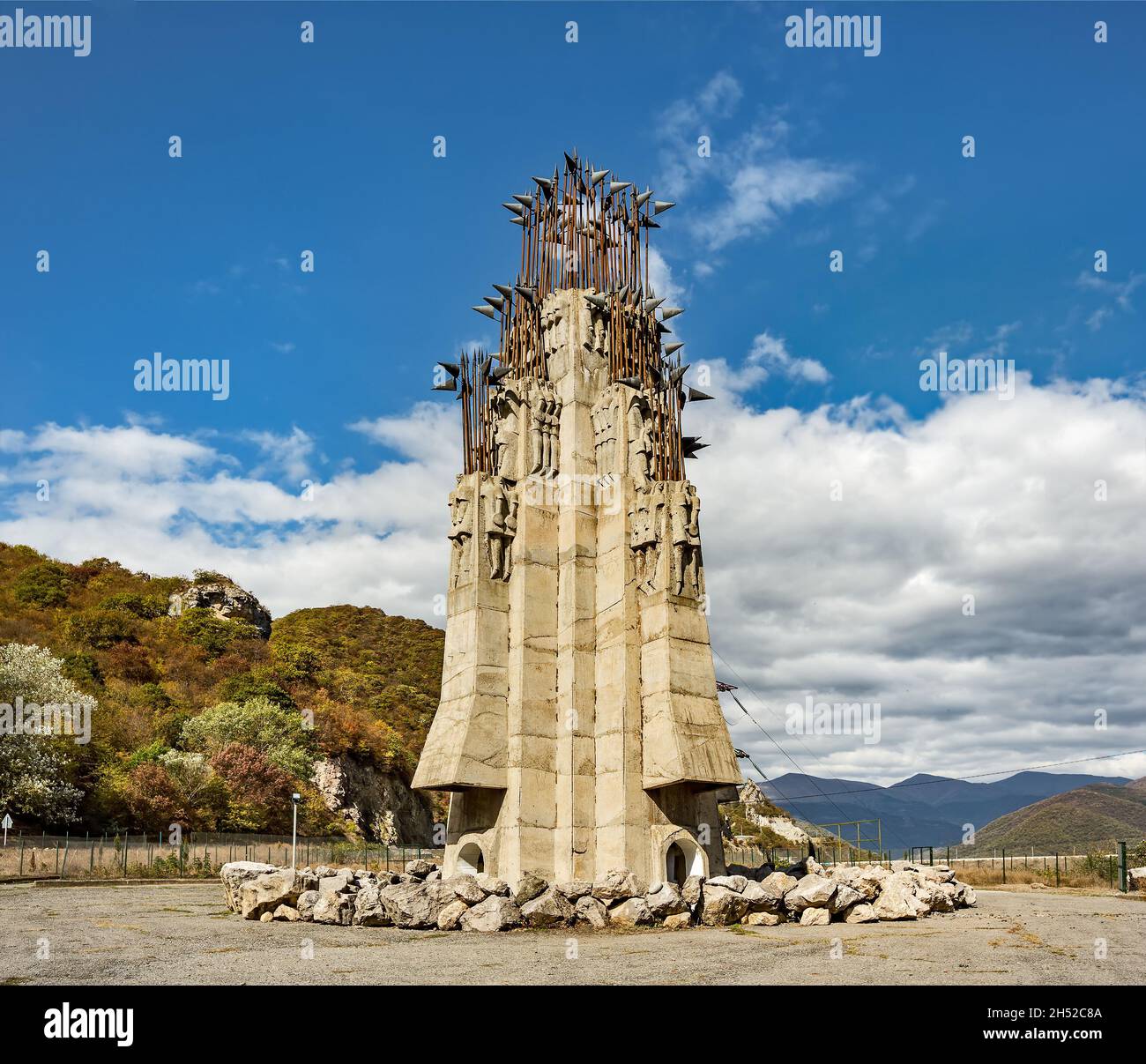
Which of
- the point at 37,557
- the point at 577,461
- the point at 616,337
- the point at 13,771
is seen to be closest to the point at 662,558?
the point at 577,461

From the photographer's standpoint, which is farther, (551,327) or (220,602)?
(220,602)

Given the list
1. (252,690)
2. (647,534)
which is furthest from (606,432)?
(252,690)

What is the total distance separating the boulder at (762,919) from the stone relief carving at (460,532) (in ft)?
40.2

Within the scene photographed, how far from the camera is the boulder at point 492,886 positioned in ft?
77.9

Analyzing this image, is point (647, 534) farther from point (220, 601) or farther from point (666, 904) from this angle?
point (220, 601)

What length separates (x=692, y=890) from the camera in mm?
23406

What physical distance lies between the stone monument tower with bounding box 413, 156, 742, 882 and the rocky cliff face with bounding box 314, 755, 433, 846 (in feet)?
136

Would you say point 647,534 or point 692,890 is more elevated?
point 647,534

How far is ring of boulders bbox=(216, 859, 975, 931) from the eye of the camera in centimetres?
2244

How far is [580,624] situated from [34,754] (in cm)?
3470

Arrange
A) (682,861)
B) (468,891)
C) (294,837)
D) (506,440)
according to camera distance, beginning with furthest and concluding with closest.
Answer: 1. (294,837)
2. (506,440)
3. (682,861)
4. (468,891)

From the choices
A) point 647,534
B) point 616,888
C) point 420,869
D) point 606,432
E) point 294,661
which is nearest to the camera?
point 616,888

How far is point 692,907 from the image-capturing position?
23250mm
